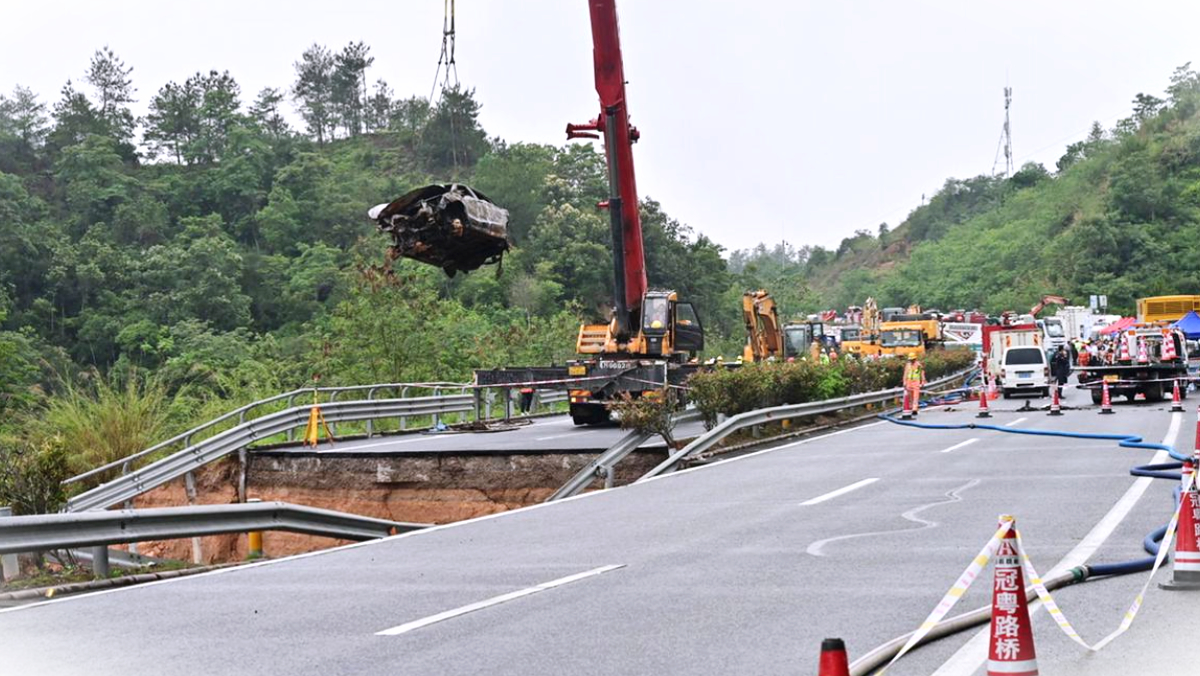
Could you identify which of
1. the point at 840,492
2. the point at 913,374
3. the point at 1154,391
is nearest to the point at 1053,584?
the point at 840,492

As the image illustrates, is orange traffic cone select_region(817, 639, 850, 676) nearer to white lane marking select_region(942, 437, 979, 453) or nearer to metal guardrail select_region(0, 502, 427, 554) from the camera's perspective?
metal guardrail select_region(0, 502, 427, 554)

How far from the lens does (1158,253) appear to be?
95812 mm

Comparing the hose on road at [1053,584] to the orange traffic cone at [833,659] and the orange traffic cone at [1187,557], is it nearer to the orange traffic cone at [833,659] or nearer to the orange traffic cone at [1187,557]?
the orange traffic cone at [1187,557]

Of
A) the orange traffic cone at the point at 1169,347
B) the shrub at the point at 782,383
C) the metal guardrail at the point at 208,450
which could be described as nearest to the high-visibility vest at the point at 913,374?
the shrub at the point at 782,383

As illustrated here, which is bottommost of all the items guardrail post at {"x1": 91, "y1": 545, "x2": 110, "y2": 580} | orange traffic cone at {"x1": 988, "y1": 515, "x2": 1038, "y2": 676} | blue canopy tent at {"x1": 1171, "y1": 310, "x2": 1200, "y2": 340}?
guardrail post at {"x1": 91, "y1": 545, "x2": 110, "y2": 580}

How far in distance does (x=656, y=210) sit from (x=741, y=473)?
5857 cm

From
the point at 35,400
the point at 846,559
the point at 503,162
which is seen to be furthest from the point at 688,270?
the point at 846,559

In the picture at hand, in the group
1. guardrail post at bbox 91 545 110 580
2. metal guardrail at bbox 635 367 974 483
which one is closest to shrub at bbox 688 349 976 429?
metal guardrail at bbox 635 367 974 483

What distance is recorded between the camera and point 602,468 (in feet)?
66.6

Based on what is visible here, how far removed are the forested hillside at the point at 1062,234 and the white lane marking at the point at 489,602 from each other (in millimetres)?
88380

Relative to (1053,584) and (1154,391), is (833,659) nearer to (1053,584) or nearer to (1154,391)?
(1053,584)

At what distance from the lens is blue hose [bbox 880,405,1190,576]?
32.6 feet

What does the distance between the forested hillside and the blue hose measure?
7003 cm

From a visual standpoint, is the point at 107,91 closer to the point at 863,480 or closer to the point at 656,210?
the point at 656,210
